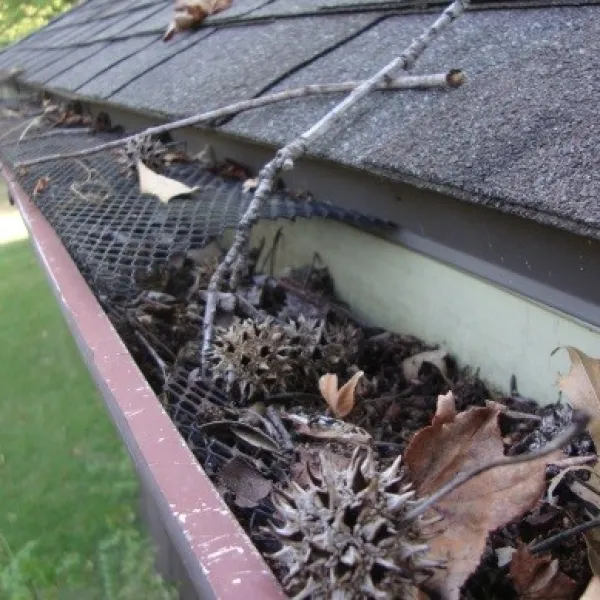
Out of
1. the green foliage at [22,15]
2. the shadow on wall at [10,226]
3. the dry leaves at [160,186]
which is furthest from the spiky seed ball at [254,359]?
the green foliage at [22,15]

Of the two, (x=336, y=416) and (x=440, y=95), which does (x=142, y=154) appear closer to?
(x=440, y=95)

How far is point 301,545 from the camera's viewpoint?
0.81 m

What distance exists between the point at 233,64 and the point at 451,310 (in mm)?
1107

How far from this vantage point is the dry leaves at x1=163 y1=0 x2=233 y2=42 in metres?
3.05

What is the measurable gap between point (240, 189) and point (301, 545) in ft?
3.94

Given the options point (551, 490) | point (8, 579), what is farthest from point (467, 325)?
point (8, 579)

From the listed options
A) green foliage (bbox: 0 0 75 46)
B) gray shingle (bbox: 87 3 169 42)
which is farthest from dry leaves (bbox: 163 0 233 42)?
green foliage (bbox: 0 0 75 46)

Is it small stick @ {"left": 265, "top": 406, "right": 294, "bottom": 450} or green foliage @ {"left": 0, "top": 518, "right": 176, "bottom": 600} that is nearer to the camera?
small stick @ {"left": 265, "top": 406, "right": 294, "bottom": 450}

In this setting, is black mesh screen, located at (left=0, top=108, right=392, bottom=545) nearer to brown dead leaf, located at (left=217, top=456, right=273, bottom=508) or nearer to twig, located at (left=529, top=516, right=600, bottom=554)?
brown dead leaf, located at (left=217, top=456, right=273, bottom=508)

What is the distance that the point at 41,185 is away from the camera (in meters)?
2.20

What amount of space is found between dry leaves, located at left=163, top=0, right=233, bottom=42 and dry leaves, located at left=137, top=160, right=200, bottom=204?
1.16 m

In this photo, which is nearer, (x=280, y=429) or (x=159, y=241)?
(x=280, y=429)

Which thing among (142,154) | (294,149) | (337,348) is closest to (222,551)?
(337,348)

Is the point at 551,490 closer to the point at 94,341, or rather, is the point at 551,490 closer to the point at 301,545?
the point at 301,545
